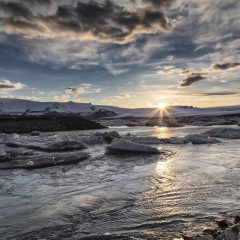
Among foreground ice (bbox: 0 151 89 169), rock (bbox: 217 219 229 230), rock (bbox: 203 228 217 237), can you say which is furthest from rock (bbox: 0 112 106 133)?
rock (bbox: 203 228 217 237)

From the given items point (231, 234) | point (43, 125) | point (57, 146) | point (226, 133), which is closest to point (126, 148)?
point (57, 146)

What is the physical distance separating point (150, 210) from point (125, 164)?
8203mm

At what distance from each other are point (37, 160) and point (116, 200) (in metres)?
8.61

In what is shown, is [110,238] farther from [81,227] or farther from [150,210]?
[150,210]

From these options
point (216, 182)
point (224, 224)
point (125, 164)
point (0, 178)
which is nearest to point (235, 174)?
point (216, 182)

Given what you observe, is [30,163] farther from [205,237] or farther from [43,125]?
[43,125]

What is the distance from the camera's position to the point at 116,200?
10297 mm

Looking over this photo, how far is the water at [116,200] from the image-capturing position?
785 centimetres

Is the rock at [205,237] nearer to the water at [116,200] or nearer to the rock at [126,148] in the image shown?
the water at [116,200]

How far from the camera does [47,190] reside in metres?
11.7

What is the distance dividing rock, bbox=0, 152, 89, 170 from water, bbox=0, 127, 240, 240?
1054mm

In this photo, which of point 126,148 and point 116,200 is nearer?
point 116,200

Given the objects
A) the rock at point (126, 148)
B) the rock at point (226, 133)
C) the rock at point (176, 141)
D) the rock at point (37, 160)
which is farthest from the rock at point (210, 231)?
the rock at point (226, 133)

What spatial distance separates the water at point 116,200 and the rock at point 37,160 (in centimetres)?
105
